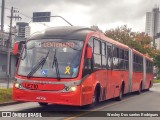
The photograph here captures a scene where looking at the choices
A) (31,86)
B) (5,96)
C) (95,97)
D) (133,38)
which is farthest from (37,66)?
(133,38)

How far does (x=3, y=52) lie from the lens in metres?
63.5

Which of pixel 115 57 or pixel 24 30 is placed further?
pixel 24 30

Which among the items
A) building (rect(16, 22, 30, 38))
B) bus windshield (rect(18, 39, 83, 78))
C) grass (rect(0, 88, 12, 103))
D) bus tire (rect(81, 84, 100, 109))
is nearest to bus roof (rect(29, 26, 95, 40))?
Result: bus windshield (rect(18, 39, 83, 78))

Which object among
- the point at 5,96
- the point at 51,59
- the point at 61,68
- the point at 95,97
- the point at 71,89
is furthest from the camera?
the point at 5,96

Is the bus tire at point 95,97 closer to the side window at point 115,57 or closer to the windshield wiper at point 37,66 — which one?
the windshield wiper at point 37,66

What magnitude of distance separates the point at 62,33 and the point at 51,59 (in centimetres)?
132

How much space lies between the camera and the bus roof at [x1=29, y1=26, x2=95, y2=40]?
598 inches

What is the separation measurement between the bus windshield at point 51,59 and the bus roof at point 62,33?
21 centimetres

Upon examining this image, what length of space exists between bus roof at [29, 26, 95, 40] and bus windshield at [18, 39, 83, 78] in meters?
0.21

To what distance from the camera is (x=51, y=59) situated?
14.6 meters

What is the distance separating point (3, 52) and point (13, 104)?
4600cm

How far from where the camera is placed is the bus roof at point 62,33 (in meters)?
15.2

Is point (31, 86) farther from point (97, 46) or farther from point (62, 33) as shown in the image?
point (97, 46)

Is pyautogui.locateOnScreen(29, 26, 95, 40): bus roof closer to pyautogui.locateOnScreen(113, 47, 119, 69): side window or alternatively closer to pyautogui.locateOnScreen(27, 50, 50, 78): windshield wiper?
pyautogui.locateOnScreen(27, 50, 50, 78): windshield wiper
